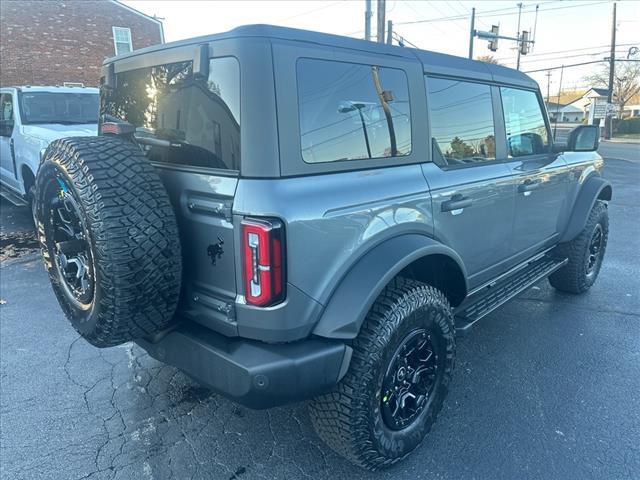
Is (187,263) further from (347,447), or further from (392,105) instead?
(392,105)

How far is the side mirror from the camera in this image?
12.9 feet

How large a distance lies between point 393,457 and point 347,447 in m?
0.31

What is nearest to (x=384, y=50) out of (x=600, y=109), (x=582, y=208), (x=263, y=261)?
(x=263, y=261)

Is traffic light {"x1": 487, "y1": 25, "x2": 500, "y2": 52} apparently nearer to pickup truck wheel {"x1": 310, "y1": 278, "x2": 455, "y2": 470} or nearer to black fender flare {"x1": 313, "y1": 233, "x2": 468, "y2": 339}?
pickup truck wheel {"x1": 310, "y1": 278, "x2": 455, "y2": 470}

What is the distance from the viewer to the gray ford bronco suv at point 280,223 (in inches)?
74.7

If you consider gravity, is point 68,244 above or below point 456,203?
below

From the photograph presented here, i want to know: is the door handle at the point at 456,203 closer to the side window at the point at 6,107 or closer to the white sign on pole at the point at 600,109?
the side window at the point at 6,107

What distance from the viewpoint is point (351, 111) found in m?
2.22

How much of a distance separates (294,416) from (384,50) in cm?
217

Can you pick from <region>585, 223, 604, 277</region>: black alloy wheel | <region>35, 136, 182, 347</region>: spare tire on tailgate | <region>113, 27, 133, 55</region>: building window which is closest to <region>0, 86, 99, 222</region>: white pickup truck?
<region>35, 136, 182, 347</region>: spare tire on tailgate

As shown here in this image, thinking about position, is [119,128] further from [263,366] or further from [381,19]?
[381,19]

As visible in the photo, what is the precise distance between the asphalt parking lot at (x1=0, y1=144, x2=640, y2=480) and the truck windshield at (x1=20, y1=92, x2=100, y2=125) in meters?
4.04

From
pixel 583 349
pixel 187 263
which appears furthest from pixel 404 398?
pixel 583 349

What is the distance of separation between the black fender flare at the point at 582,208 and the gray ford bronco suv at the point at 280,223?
1900 mm
